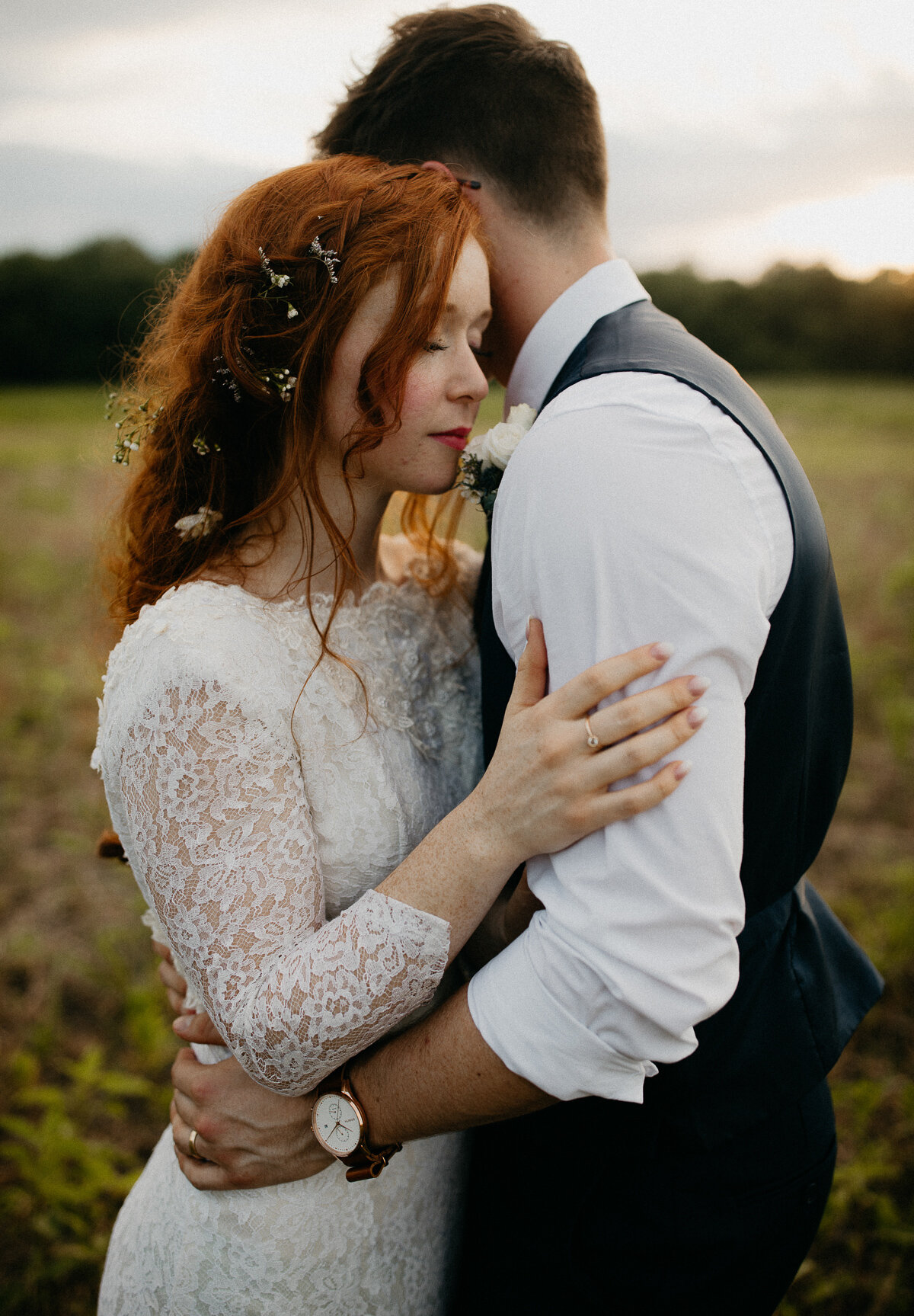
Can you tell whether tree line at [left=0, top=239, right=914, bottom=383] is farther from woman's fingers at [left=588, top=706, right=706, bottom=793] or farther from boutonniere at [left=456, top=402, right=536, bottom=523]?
woman's fingers at [left=588, top=706, right=706, bottom=793]

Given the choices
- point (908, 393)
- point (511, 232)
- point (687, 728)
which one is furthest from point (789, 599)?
point (908, 393)

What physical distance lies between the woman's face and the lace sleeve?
1.96 feet

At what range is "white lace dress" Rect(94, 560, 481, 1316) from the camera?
133 cm

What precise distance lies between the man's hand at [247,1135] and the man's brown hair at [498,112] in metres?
1.81

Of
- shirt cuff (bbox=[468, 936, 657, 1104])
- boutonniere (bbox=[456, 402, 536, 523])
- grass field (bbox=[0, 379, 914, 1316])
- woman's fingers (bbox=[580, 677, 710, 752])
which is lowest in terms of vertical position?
grass field (bbox=[0, 379, 914, 1316])

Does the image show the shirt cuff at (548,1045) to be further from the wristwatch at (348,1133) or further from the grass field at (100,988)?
the grass field at (100,988)

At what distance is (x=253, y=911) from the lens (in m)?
1.34

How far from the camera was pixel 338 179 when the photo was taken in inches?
63.3

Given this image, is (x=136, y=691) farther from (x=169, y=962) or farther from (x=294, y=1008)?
(x=169, y=962)

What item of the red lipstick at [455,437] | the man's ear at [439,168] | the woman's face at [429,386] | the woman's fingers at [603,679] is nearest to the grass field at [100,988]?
→ the woman's face at [429,386]

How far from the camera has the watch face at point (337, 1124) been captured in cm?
143

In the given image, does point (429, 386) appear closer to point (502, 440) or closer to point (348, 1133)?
point (502, 440)

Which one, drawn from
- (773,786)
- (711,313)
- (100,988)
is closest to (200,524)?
(773,786)

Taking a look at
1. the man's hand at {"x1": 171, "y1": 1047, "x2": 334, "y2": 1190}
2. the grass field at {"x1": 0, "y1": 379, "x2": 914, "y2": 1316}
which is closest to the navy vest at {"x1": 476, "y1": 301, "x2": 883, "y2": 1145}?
the man's hand at {"x1": 171, "y1": 1047, "x2": 334, "y2": 1190}
